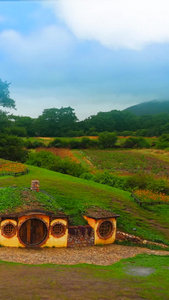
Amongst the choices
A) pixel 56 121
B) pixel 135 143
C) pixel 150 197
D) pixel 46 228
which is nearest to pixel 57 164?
pixel 150 197

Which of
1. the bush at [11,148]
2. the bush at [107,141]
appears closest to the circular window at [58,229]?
the bush at [11,148]

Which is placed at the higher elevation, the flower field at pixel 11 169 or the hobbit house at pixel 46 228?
the flower field at pixel 11 169

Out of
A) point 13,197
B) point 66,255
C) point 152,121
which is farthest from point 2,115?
point 152,121

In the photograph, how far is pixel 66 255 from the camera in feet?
59.3

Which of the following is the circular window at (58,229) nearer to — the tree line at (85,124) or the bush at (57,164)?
the bush at (57,164)

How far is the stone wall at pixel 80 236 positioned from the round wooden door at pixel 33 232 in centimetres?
186

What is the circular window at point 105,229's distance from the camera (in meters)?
21.2

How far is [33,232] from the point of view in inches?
768

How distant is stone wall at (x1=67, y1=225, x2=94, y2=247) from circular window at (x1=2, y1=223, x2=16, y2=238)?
386 cm

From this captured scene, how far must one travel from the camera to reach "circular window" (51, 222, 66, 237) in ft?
65.3

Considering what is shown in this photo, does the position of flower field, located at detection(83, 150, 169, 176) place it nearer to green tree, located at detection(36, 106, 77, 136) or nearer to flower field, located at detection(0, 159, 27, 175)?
flower field, located at detection(0, 159, 27, 175)

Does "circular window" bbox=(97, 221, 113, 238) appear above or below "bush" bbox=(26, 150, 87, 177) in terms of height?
below

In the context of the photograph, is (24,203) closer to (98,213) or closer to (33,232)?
(33,232)

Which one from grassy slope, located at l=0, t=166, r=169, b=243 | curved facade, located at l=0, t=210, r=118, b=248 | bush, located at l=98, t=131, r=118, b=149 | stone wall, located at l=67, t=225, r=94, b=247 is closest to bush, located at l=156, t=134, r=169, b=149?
bush, located at l=98, t=131, r=118, b=149
